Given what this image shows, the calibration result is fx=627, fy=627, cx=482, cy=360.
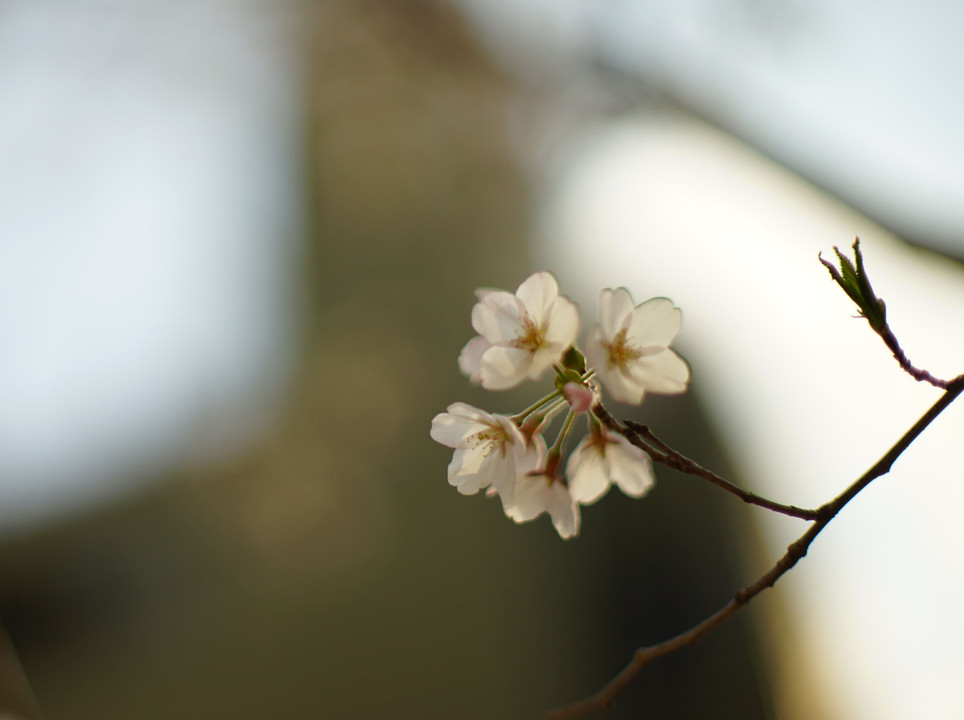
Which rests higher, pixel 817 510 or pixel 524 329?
pixel 524 329

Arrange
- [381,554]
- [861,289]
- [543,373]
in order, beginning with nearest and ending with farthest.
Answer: [861,289]
[543,373]
[381,554]

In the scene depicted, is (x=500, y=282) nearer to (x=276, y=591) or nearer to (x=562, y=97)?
(x=562, y=97)

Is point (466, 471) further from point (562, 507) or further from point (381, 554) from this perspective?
point (381, 554)

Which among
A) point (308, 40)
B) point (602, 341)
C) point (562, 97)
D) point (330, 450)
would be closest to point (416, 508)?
point (330, 450)

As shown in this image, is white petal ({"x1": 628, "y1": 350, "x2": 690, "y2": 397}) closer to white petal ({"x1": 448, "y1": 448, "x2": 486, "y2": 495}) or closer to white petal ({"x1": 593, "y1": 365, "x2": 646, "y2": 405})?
white petal ({"x1": 593, "y1": 365, "x2": 646, "y2": 405})

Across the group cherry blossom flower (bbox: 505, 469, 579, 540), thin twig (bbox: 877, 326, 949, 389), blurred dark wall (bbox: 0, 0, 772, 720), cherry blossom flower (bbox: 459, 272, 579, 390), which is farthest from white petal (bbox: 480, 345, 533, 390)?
blurred dark wall (bbox: 0, 0, 772, 720)

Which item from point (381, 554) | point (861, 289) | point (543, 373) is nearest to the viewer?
point (861, 289)

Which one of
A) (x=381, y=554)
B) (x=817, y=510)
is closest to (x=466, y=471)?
(x=817, y=510)
